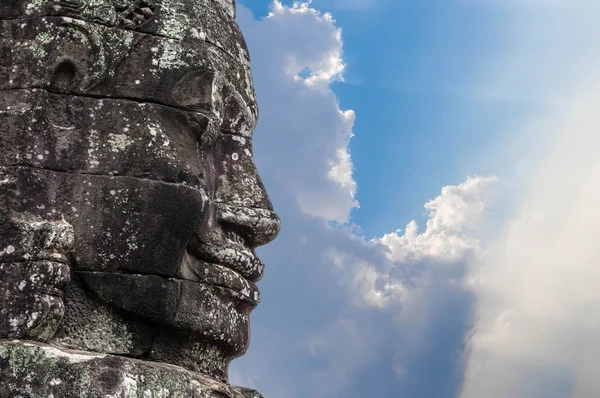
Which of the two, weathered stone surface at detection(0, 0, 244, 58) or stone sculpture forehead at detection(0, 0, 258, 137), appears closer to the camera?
stone sculpture forehead at detection(0, 0, 258, 137)

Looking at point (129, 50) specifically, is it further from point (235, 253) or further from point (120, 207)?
point (235, 253)

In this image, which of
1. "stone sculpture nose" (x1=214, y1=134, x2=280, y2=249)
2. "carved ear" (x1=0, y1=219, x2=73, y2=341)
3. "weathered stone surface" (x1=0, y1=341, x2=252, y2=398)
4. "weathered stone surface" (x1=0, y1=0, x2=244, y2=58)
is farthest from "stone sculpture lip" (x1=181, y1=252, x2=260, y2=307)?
"weathered stone surface" (x1=0, y1=0, x2=244, y2=58)

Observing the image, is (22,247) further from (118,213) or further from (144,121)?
(144,121)

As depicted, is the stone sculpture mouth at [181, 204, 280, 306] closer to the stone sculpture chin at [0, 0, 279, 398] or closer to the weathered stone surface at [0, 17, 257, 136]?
the stone sculpture chin at [0, 0, 279, 398]

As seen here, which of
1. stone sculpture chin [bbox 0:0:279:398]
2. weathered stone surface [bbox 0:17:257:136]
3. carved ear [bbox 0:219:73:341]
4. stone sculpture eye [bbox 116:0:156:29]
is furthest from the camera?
stone sculpture eye [bbox 116:0:156:29]

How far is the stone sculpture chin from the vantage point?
7.49 metres

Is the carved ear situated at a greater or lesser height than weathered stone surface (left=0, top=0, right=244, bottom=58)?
lesser

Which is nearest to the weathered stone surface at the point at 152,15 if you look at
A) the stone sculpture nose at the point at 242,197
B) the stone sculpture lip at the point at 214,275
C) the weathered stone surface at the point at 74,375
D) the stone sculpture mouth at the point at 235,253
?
the stone sculpture nose at the point at 242,197

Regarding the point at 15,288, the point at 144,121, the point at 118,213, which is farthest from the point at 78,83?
the point at 15,288

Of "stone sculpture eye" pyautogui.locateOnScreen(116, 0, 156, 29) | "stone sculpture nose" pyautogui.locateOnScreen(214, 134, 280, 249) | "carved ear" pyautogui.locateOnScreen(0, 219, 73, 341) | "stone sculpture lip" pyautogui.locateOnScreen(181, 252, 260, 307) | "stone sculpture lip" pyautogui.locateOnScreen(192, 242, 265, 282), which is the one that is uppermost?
"stone sculpture eye" pyautogui.locateOnScreen(116, 0, 156, 29)

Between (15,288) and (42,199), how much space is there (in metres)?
0.74

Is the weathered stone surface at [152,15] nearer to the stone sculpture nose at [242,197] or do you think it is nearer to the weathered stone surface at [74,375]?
the stone sculpture nose at [242,197]

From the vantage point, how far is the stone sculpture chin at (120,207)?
24.6 ft

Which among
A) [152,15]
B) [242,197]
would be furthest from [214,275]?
[152,15]
